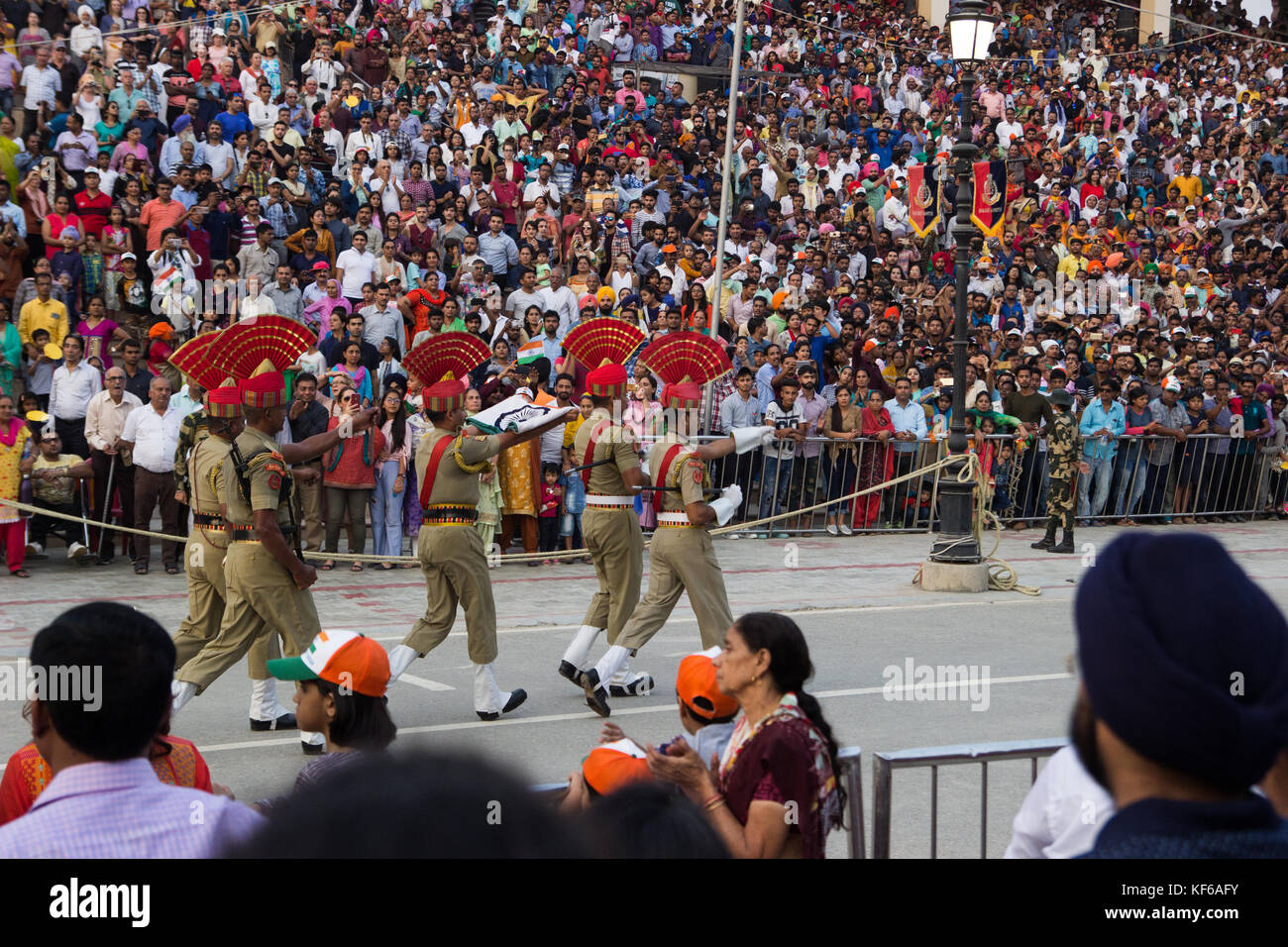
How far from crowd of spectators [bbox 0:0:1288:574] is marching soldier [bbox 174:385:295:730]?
3.27 metres

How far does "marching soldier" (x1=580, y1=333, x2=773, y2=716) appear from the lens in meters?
8.50

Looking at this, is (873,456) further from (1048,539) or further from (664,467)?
(664,467)

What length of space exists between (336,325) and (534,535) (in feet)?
9.57

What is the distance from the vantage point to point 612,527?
29.1 ft

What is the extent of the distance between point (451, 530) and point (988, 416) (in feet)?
33.2

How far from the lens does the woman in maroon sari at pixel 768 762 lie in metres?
3.74

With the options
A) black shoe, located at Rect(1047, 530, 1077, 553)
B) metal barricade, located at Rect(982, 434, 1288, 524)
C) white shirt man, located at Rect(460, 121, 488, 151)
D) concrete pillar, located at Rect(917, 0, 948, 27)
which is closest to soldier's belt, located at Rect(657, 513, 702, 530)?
black shoe, located at Rect(1047, 530, 1077, 553)

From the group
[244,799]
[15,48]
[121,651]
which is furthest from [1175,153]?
[121,651]

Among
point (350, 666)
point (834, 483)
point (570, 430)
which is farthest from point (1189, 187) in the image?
point (350, 666)

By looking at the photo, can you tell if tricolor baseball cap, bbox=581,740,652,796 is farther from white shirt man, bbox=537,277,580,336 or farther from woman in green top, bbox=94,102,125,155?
woman in green top, bbox=94,102,125,155

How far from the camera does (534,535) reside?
46.2ft

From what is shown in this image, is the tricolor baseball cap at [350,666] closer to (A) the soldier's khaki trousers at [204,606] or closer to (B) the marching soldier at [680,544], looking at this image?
(A) the soldier's khaki trousers at [204,606]

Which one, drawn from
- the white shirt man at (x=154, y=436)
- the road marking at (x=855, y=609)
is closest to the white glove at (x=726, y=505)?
the road marking at (x=855, y=609)
